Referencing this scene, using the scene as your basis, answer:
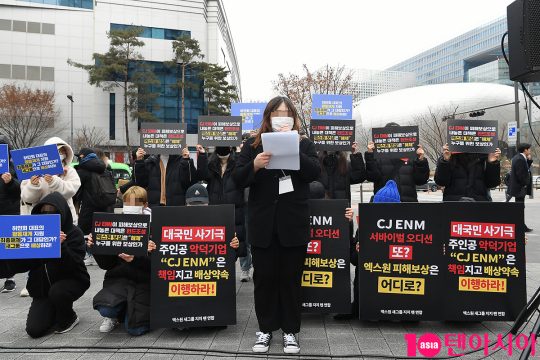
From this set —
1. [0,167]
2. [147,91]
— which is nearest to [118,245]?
[0,167]

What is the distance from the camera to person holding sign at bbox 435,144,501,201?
527cm

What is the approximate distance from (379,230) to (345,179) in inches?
59.3

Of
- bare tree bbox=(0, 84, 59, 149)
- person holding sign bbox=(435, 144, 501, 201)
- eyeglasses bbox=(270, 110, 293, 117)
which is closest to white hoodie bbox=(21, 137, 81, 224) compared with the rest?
eyeglasses bbox=(270, 110, 293, 117)

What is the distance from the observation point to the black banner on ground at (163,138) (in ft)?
19.5

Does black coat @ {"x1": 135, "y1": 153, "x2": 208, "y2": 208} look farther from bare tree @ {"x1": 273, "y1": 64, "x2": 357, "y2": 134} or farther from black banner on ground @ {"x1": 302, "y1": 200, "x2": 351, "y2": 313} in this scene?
bare tree @ {"x1": 273, "y1": 64, "x2": 357, "y2": 134}

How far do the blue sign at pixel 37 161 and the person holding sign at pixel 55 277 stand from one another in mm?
487

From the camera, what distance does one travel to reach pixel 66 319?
4270 mm

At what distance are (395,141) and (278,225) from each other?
2566mm

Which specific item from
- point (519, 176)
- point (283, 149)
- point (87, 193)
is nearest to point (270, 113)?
point (283, 149)

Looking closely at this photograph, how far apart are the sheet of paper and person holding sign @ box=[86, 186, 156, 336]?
4.83 ft

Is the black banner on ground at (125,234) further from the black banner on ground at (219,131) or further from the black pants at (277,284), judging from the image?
the black banner on ground at (219,131)

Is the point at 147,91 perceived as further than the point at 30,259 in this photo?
Yes

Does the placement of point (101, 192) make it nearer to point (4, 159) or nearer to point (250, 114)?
point (4, 159)

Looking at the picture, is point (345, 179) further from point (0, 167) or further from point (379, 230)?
point (0, 167)
